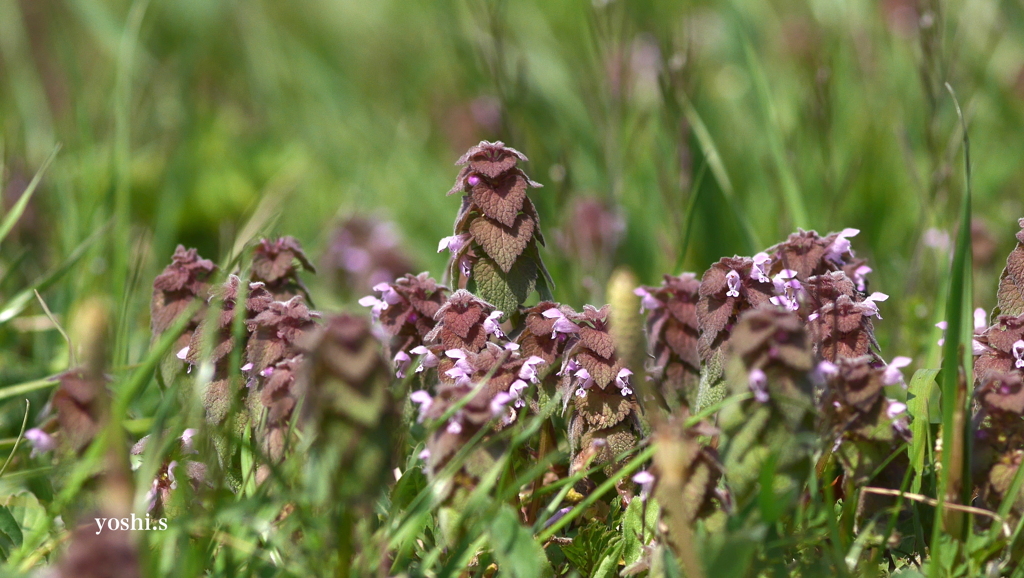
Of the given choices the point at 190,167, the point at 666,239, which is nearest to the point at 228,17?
the point at 190,167

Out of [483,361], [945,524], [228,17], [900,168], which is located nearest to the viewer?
[945,524]

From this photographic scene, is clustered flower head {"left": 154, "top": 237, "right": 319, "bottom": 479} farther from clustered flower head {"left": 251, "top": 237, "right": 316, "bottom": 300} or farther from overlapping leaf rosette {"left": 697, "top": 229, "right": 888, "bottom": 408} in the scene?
overlapping leaf rosette {"left": 697, "top": 229, "right": 888, "bottom": 408}

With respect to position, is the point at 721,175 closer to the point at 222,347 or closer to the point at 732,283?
the point at 732,283

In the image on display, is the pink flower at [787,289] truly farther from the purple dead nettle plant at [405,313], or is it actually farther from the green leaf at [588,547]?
the purple dead nettle plant at [405,313]

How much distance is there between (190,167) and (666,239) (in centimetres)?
240

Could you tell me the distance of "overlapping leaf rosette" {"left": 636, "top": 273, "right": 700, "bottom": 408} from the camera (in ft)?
5.97

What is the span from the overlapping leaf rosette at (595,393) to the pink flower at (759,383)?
363mm

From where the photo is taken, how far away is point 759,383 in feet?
4.57

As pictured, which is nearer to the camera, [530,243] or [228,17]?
[530,243]

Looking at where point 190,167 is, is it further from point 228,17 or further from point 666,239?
point 228,17

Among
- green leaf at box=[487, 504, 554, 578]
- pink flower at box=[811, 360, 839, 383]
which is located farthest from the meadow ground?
pink flower at box=[811, 360, 839, 383]

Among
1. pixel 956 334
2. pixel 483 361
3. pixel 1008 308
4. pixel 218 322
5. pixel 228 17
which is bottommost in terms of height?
pixel 218 322

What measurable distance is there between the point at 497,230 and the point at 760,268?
1.68 feet

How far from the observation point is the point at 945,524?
1604 mm
